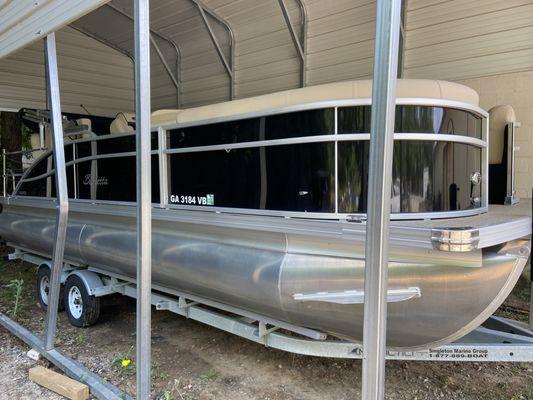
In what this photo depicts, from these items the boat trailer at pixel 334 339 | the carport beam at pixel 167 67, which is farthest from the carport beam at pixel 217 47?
the boat trailer at pixel 334 339

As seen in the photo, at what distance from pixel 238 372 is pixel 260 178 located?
54.9 inches

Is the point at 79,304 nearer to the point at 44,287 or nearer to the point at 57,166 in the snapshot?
the point at 44,287

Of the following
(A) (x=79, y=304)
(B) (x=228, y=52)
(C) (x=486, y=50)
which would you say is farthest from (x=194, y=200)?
(B) (x=228, y=52)

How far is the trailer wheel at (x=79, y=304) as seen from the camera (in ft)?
12.4

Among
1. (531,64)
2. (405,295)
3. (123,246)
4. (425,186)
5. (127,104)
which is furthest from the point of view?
(127,104)

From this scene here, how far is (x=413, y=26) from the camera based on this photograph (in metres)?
5.06

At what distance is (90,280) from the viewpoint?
12.5 feet

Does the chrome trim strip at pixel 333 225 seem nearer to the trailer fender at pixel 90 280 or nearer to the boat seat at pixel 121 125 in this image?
the trailer fender at pixel 90 280

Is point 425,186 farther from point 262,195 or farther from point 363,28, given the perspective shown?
point 363,28

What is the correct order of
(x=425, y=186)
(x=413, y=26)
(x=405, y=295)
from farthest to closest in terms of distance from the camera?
1. (x=413, y=26)
2. (x=425, y=186)
3. (x=405, y=295)

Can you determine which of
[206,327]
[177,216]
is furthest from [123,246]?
[206,327]

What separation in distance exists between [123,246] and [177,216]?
0.71 m

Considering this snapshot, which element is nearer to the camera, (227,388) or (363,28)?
(227,388)

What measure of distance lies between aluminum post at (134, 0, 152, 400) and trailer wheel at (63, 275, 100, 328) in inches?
69.9
